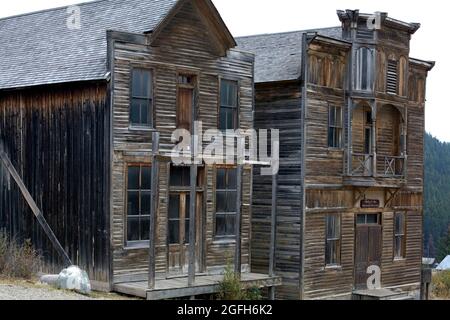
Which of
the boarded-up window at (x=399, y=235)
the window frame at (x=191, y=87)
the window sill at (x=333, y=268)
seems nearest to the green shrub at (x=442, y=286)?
the boarded-up window at (x=399, y=235)

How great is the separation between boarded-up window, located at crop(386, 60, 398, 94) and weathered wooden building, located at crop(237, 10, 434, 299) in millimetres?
52

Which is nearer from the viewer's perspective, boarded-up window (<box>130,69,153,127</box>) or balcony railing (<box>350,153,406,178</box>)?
boarded-up window (<box>130,69,153,127</box>)

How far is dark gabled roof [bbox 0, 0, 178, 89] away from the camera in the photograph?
2217 centimetres

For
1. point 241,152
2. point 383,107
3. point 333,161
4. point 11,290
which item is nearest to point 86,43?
A: point 241,152

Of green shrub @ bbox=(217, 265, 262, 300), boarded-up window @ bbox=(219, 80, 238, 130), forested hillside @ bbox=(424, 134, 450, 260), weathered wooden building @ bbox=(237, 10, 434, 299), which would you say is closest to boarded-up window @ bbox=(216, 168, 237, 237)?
boarded-up window @ bbox=(219, 80, 238, 130)

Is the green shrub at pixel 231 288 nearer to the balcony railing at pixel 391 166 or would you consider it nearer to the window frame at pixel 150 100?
the window frame at pixel 150 100

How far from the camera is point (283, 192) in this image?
2723 cm

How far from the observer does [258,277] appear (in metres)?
23.9

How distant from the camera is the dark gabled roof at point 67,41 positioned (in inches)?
873

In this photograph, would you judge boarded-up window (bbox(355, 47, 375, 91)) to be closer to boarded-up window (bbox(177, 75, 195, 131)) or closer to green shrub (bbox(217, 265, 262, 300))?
boarded-up window (bbox(177, 75, 195, 131))

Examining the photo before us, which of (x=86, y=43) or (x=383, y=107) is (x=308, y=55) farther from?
(x=86, y=43)

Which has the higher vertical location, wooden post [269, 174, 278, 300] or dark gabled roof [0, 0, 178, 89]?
dark gabled roof [0, 0, 178, 89]

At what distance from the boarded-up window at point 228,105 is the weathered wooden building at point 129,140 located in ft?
0.11

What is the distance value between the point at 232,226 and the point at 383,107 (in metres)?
8.15
